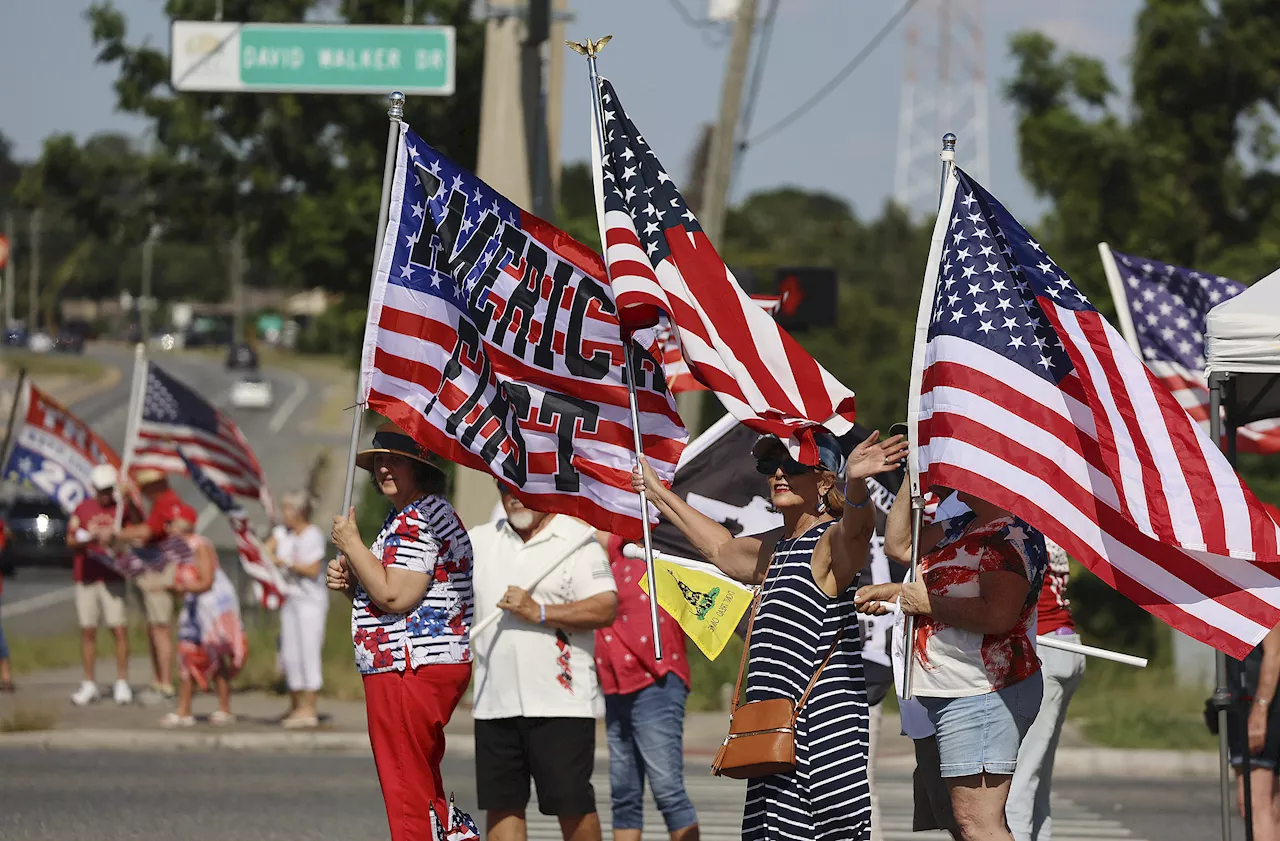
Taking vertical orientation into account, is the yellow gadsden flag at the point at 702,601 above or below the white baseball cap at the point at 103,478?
below

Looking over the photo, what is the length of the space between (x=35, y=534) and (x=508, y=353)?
99.5ft

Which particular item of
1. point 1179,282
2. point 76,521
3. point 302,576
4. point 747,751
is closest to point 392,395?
point 747,751

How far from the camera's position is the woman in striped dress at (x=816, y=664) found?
5707 millimetres

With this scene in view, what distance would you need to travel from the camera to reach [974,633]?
5922 millimetres

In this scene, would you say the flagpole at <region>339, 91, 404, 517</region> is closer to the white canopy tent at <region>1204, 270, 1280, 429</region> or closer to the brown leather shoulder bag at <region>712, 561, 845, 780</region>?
the brown leather shoulder bag at <region>712, 561, 845, 780</region>

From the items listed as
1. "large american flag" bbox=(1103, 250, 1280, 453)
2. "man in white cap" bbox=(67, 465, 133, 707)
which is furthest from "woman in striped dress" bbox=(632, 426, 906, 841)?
"man in white cap" bbox=(67, 465, 133, 707)

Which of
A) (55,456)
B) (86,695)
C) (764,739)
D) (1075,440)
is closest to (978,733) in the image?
(764,739)

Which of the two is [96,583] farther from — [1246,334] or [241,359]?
[241,359]

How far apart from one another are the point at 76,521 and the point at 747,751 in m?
10.5

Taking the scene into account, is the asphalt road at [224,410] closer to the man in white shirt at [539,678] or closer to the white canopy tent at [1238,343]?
the man in white shirt at [539,678]

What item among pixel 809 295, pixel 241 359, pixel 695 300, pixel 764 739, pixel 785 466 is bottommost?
pixel 764 739

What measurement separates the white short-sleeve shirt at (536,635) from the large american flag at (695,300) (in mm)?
1598

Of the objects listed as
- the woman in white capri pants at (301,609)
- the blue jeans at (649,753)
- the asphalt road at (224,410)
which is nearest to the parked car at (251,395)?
the asphalt road at (224,410)

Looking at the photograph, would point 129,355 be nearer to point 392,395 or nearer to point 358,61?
point 358,61
